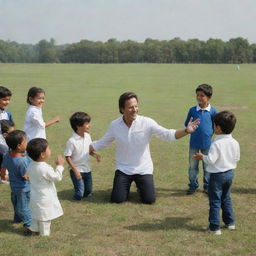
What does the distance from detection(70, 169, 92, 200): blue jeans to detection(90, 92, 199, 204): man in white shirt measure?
43 cm

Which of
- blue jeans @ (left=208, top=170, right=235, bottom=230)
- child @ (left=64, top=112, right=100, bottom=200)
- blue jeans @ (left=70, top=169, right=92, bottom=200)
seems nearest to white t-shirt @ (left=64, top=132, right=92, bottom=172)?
child @ (left=64, top=112, right=100, bottom=200)

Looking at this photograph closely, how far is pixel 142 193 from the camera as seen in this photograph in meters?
6.46

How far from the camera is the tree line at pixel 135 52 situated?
130625 millimetres

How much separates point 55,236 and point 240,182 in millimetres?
3963

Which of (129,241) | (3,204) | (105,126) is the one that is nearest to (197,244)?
(129,241)

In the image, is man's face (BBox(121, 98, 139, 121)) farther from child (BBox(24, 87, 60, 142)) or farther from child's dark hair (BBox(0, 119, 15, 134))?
child's dark hair (BBox(0, 119, 15, 134))

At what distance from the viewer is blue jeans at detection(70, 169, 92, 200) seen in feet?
21.2

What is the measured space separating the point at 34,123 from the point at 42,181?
212 cm

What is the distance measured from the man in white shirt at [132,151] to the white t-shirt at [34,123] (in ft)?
3.28

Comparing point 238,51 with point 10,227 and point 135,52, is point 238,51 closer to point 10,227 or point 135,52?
point 135,52

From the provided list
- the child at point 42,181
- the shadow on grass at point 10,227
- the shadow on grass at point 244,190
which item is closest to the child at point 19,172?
the shadow on grass at point 10,227

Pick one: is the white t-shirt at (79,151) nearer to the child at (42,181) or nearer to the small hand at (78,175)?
the small hand at (78,175)

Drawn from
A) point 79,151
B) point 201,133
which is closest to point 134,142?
point 79,151

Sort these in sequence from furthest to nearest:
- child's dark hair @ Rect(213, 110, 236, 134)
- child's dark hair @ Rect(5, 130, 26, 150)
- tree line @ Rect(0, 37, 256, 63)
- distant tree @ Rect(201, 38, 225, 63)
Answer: tree line @ Rect(0, 37, 256, 63) < distant tree @ Rect(201, 38, 225, 63) < child's dark hair @ Rect(5, 130, 26, 150) < child's dark hair @ Rect(213, 110, 236, 134)
